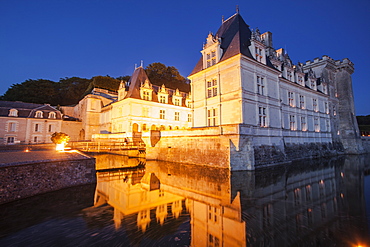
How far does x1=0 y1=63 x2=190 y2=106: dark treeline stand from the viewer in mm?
43719

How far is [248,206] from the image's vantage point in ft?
24.6

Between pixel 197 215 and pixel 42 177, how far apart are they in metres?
7.94

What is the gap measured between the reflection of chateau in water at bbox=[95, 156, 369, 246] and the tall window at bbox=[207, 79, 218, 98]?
8511mm

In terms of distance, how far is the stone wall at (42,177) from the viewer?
7742 millimetres

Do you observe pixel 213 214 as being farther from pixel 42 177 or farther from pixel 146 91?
pixel 146 91

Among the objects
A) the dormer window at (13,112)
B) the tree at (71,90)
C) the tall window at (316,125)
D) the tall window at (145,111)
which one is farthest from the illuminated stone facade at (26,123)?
the tall window at (316,125)

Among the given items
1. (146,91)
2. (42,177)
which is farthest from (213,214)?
(146,91)

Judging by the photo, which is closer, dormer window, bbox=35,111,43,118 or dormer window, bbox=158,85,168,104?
dormer window, bbox=158,85,168,104

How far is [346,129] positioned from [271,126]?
23.3 metres

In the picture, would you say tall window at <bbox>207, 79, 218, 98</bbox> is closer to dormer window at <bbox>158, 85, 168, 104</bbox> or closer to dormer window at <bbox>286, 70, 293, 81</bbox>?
dormer window at <bbox>286, 70, 293, 81</bbox>

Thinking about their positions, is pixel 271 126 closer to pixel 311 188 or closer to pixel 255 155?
pixel 255 155

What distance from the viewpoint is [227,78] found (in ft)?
56.6

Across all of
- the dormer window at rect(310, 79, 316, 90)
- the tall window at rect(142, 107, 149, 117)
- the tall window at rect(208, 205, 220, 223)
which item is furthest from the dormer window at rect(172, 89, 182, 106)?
the tall window at rect(208, 205, 220, 223)

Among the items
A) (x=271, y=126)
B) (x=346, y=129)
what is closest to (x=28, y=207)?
(x=271, y=126)
